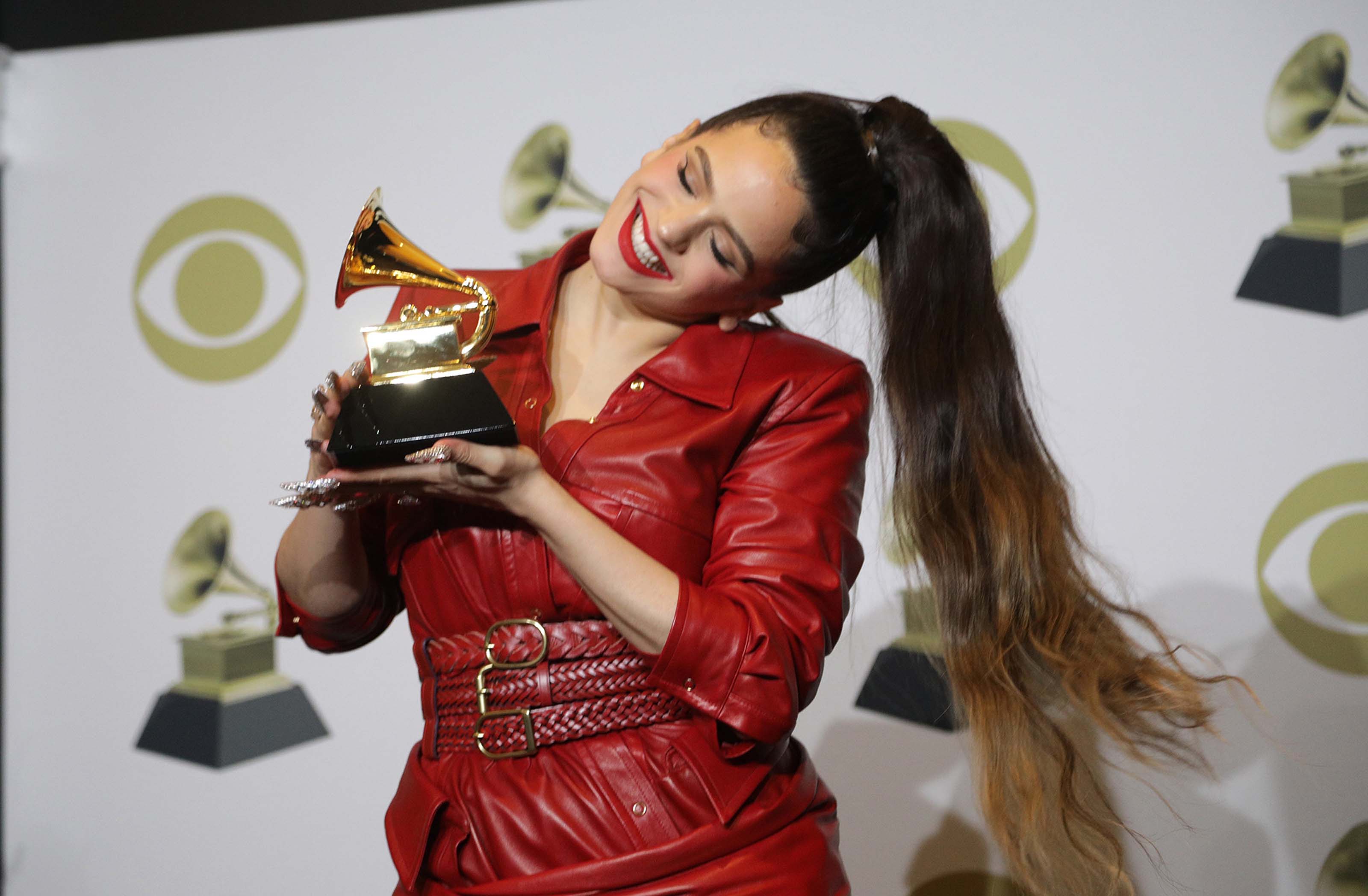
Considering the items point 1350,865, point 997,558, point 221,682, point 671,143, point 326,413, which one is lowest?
point 1350,865

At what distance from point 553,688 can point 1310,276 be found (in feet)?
6.17

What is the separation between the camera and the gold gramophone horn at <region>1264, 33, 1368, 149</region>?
2309 millimetres

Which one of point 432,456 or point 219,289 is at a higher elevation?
point 219,289

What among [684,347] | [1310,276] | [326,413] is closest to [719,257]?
[684,347]

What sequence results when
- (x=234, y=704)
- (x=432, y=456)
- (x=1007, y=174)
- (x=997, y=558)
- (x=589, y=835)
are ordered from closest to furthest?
1. (x=432, y=456)
2. (x=589, y=835)
3. (x=997, y=558)
4. (x=1007, y=174)
5. (x=234, y=704)

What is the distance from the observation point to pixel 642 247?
4.39 ft

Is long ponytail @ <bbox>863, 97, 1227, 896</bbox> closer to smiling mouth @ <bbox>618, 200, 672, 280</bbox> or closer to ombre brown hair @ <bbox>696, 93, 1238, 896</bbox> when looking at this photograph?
ombre brown hair @ <bbox>696, 93, 1238, 896</bbox>

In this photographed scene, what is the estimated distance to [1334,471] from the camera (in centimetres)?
233

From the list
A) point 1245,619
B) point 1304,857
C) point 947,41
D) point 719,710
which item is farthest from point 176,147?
point 1304,857

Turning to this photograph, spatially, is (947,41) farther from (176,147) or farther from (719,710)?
(176,147)

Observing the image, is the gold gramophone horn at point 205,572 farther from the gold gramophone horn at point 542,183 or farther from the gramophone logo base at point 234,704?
the gold gramophone horn at point 542,183

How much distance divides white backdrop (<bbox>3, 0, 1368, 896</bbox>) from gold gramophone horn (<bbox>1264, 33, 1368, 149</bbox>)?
30 mm

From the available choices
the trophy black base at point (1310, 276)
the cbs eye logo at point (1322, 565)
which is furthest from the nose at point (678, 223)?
the cbs eye logo at point (1322, 565)

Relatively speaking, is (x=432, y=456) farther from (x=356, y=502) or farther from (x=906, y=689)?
(x=906, y=689)
